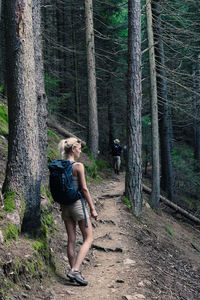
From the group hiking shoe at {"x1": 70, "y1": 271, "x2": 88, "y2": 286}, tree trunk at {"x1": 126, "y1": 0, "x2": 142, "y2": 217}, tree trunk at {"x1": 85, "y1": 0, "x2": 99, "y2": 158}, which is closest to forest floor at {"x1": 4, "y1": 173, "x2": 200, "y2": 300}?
hiking shoe at {"x1": 70, "y1": 271, "x2": 88, "y2": 286}

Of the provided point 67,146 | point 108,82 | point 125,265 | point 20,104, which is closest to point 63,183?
point 67,146

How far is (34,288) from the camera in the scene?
14.6 feet

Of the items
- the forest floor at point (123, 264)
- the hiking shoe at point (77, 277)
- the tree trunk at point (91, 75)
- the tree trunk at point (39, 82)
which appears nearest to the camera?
the forest floor at point (123, 264)

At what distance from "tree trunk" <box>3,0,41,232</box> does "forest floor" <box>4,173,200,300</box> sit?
1.22 meters

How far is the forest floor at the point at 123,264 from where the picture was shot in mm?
5004

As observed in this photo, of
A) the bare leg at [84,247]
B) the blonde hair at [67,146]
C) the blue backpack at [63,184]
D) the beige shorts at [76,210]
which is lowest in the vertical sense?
the bare leg at [84,247]

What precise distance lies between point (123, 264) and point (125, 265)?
0.10 m

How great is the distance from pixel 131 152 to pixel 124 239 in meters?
3.37

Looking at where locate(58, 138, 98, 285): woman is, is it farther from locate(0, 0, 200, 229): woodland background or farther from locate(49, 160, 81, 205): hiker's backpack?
locate(0, 0, 200, 229): woodland background

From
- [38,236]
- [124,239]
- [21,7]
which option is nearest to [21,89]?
[21,7]

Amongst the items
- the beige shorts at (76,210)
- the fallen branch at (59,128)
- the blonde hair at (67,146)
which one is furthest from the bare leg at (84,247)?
the fallen branch at (59,128)

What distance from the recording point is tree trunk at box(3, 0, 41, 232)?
5.13 m

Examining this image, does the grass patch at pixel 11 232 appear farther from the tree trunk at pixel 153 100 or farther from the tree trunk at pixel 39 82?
the tree trunk at pixel 153 100

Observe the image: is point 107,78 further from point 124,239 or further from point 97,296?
point 97,296
